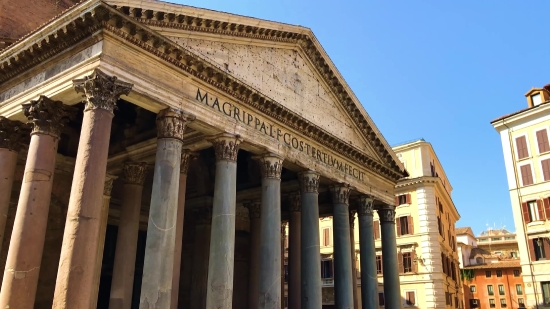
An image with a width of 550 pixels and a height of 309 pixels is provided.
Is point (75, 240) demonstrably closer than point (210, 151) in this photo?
Yes

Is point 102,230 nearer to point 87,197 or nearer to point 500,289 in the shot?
point 87,197

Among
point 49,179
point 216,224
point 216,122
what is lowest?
point 216,224

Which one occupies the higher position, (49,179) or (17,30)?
(17,30)

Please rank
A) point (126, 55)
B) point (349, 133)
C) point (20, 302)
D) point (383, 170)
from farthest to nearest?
point (383, 170) → point (349, 133) → point (126, 55) → point (20, 302)

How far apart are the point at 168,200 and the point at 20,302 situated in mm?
3197

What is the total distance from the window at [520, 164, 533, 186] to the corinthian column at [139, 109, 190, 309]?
67.5ft

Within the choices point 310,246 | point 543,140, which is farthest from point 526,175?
point 310,246

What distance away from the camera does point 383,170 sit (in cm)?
1764

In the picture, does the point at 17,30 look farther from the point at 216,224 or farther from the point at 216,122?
the point at 216,224

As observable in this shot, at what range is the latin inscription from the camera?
36.5ft

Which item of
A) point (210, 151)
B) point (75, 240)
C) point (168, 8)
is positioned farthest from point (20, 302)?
point (210, 151)

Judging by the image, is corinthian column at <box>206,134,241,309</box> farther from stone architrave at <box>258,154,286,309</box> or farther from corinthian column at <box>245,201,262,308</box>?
corinthian column at <box>245,201,262,308</box>

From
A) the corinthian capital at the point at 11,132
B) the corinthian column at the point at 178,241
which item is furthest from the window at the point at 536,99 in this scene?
the corinthian capital at the point at 11,132

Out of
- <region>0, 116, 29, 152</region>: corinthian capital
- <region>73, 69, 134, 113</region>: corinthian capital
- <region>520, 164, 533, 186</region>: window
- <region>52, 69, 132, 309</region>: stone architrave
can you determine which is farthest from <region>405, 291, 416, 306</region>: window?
<region>73, 69, 134, 113</region>: corinthian capital
